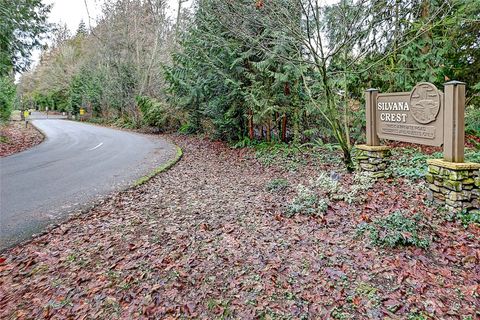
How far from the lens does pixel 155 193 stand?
7.20 meters

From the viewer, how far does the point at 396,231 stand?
4066 millimetres

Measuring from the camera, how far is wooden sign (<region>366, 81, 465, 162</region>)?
15.6ft

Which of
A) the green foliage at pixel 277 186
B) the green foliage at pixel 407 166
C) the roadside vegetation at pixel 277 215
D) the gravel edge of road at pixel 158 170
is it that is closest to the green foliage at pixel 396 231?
the roadside vegetation at pixel 277 215

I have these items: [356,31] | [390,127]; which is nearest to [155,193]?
[390,127]

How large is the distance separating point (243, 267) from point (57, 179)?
6631 mm

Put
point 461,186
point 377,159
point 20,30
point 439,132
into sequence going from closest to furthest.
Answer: point 461,186 < point 439,132 < point 377,159 < point 20,30

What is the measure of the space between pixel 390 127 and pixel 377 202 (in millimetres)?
1864

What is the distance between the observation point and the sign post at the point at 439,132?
464 centimetres

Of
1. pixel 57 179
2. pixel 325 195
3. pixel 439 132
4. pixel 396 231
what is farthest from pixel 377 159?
pixel 57 179

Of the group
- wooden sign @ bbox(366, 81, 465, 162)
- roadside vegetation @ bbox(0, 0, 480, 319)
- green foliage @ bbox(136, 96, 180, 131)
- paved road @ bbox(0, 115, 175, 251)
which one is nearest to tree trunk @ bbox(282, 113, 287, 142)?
roadside vegetation @ bbox(0, 0, 480, 319)

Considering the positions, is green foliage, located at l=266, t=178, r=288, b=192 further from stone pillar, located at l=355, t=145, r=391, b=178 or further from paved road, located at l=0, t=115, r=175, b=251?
paved road, located at l=0, t=115, r=175, b=251

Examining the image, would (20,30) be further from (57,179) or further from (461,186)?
(461,186)

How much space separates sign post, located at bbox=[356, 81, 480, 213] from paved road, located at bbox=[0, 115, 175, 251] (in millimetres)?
6503

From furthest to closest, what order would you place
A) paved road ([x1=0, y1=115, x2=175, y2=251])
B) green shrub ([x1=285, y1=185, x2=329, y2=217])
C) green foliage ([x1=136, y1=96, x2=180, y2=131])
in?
green foliage ([x1=136, y1=96, x2=180, y2=131]) → paved road ([x1=0, y1=115, x2=175, y2=251]) → green shrub ([x1=285, y1=185, x2=329, y2=217])
